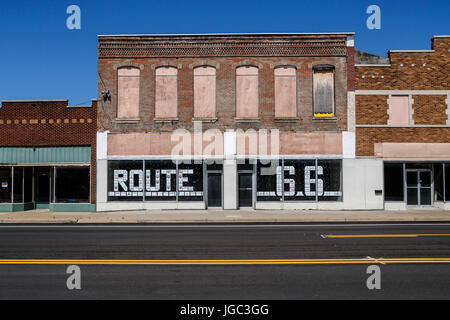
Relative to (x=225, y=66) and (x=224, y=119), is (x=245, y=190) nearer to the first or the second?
(x=224, y=119)

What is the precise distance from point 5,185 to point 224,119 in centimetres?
1218

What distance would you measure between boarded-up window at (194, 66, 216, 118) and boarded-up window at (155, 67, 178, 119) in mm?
1130

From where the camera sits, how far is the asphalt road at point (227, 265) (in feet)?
21.4

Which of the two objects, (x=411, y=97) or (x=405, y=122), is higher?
(x=411, y=97)

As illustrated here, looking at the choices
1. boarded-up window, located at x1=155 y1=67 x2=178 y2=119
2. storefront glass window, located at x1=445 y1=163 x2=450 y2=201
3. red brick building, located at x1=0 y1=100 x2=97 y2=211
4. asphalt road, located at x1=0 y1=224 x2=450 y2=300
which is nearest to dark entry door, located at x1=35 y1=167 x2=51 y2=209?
red brick building, located at x1=0 y1=100 x2=97 y2=211

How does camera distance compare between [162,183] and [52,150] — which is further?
[52,150]

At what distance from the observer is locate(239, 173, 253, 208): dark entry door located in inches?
858

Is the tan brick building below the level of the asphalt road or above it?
above

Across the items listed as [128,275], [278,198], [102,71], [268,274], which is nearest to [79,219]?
[102,71]

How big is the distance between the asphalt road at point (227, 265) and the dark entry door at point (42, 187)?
9.72 meters

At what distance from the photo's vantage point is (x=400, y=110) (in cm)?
2180

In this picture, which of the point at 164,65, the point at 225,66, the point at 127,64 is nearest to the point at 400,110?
the point at 225,66

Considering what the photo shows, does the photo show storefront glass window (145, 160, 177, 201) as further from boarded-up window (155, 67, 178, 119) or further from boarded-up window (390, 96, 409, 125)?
boarded-up window (390, 96, 409, 125)

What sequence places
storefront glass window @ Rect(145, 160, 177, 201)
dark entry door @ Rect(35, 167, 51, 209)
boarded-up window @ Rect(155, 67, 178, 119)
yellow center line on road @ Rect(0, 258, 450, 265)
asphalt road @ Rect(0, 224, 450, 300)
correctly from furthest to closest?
dark entry door @ Rect(35, 167, 51, 209) → boarded-up window @ Rect(155, 67, 178, 119) → storefront glass window @ Rect(145, 160, 177, 201) → yellow center line on road @ Rect(0, 258, 450, 265) → asphalt road @ Rect(0, 224, 450, 300)
